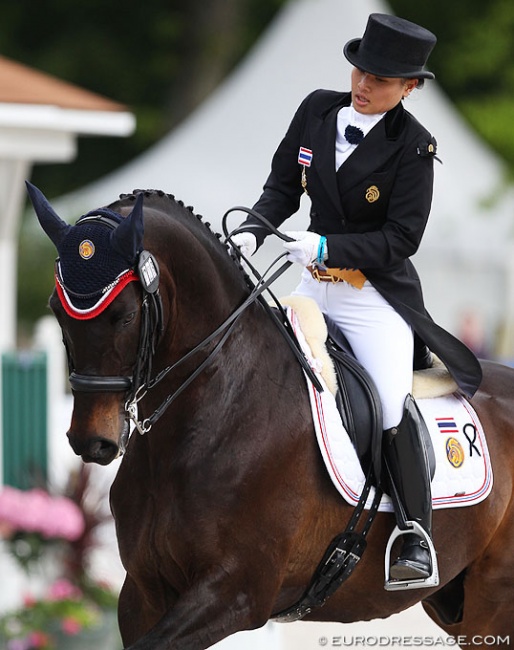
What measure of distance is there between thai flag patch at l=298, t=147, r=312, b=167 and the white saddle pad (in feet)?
1.64

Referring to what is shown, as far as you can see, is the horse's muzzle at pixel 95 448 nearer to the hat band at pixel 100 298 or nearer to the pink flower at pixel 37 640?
the hat band at pixel 100 298

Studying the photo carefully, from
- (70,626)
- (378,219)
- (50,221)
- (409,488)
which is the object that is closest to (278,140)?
(70,626)

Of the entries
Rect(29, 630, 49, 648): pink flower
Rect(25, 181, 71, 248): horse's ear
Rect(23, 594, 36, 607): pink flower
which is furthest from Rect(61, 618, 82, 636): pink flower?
Rect(25, 181, 71, 248): horse's ear

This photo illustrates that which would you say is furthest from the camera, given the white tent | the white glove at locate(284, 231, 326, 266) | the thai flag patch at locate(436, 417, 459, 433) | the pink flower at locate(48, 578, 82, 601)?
the white tent

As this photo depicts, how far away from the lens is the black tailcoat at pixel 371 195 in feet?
14.2

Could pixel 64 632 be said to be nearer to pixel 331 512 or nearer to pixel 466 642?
pixel 466 642

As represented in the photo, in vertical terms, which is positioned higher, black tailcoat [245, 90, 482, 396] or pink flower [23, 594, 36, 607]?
black tailcoat [245, 90, 482, 396]

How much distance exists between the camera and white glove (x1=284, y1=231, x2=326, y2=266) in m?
4.23

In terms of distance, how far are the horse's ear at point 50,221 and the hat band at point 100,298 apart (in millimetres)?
151

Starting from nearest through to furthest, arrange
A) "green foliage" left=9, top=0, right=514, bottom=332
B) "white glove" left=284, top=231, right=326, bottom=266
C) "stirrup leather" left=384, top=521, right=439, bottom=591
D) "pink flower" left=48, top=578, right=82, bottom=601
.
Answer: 1. "white glove" left=284, top=231, right=326, bottom=266
2. "stirrup leather" left=384, top=521, right=439, bottom=591
3. "pink flower" left=48, top=578, right=82, bottom=601
4. "green foliage" left=9, top=0, right=514, bottom=332

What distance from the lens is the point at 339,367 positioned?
4.47m

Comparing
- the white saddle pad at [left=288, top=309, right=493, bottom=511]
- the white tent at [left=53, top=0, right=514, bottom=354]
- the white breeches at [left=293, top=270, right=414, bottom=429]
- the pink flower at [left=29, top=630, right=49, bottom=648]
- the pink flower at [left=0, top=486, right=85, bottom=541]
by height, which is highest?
the white breeches at [left=293, top=270, right=414, bottom=429]

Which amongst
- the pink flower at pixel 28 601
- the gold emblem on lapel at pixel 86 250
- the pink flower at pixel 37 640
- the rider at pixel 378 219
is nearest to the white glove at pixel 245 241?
the rider at pixel 378 219

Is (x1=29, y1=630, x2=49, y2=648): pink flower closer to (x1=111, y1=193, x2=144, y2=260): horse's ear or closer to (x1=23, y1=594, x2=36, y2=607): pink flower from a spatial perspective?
(x1=23, y1=594, x2=36, y2=607): pink flower
